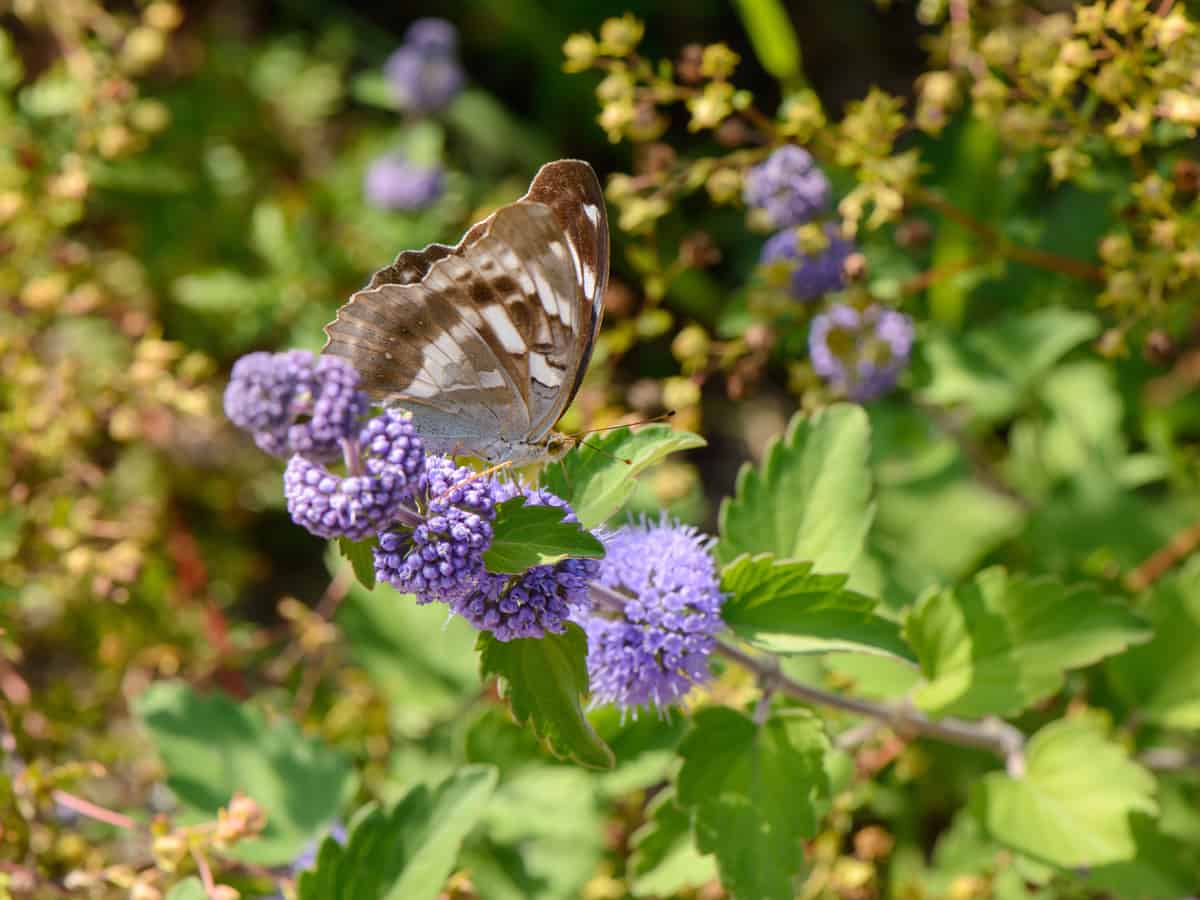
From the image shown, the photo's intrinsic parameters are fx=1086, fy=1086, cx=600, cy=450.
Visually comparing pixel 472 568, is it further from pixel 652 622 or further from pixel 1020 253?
pixel 1020 253

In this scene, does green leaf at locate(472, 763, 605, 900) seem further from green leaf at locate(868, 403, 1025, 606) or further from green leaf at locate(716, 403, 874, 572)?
green leaf at locate(868, 403, 1025, 606)

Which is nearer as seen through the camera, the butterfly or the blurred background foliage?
the butterfly

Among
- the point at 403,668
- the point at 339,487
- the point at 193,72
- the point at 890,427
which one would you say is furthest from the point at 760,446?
the point at 339,487

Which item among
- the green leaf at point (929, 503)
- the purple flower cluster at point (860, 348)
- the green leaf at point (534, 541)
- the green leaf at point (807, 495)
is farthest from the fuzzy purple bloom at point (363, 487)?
the green leaf at point (929, 503)

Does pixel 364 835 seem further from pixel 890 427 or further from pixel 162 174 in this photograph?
pixel 162 174

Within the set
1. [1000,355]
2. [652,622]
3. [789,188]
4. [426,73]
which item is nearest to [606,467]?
[652,622]

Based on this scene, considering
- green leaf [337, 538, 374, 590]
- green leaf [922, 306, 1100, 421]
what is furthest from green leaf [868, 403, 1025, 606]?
green leaf [337, 538, 374, 590]

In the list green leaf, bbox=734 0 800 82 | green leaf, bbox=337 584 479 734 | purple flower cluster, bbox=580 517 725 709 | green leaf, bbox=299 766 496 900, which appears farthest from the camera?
green leaf, bbox=734 0 800 82
